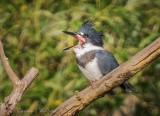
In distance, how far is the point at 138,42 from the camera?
5.00 meters

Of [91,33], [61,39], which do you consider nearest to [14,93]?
[91,33]

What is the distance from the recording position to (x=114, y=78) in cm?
329

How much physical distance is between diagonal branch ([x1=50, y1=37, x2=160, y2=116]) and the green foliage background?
48.5 inches

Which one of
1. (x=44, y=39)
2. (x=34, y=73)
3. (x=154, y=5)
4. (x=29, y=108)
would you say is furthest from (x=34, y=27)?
(x=34, y=73)

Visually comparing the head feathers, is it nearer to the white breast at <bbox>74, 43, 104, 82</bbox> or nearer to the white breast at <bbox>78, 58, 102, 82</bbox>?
the white breast at <bbox>74, 43, 104, 82</bbox>

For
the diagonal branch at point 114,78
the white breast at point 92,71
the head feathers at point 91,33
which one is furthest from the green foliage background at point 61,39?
the diagonal branch at point 114,78

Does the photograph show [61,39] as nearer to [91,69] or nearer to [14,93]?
[91,69]

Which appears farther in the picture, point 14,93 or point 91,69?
point 91,69

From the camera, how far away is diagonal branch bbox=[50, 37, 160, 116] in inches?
127

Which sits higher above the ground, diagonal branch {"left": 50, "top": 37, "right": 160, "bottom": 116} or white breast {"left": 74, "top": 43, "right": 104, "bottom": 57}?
diagonal branch {"left": 50, "top": 37, "right": 160, "bottom": 116}

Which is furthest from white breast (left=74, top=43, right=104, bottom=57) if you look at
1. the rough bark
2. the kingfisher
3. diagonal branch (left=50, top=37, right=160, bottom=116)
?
the rough bark

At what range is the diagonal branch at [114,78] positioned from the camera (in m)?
3.22

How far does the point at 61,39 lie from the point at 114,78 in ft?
5.03

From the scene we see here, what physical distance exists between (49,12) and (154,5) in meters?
0.92
